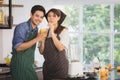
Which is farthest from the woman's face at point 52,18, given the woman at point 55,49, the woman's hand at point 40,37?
the woman's hand at point 40,37

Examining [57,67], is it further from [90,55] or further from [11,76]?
[90,55]

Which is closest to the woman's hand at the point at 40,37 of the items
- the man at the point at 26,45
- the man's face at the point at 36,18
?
the man at the point at 26,45

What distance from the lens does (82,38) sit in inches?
239

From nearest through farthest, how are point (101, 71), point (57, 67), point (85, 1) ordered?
point (101, 71) → point (57, 67) → point (85, 1)

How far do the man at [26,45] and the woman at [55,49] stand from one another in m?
0.11

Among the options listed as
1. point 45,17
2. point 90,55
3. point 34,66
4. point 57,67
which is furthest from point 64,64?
point 90,55

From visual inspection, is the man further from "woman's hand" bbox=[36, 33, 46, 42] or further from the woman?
the woman

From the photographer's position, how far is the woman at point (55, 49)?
129 inches

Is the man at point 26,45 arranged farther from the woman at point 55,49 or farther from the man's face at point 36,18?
the woman at point 55,49

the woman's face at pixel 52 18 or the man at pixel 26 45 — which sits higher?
the woman's face at pixel 52 18

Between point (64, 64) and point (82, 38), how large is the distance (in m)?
2.78

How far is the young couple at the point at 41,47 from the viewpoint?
126 inches

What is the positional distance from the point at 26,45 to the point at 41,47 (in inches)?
7.8

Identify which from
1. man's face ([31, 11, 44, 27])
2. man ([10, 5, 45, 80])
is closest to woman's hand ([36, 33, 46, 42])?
man ([10, 5, 45, 80])
